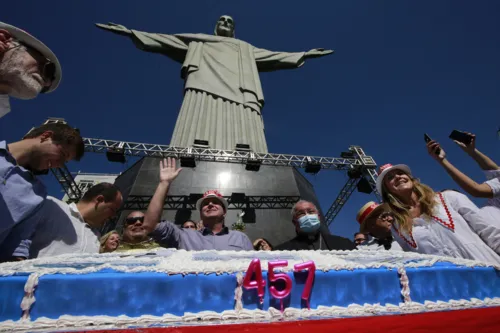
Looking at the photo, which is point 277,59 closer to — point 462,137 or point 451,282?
point 462,137

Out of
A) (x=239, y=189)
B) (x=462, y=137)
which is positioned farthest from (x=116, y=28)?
(x=462, y=137)

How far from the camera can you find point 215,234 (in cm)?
255

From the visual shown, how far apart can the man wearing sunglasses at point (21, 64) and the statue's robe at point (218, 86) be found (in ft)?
19.1

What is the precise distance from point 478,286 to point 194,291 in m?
1.18

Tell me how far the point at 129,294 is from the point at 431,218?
1.85 meters

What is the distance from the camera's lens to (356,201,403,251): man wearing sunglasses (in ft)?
9.51

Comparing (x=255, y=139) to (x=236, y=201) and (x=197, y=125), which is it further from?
(x=236, y=201)

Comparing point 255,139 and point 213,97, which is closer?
point 255,139

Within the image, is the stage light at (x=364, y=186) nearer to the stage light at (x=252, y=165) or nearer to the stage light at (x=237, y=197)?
the stage light at (x=252, y=165)

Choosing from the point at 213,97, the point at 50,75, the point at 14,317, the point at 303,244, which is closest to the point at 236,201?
the point at 303,244

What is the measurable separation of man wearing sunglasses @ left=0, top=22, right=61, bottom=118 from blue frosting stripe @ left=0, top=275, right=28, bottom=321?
0.91 metres

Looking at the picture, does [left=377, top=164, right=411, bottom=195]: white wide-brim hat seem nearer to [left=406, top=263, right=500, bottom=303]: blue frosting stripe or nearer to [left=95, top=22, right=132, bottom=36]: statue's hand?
[left=406, top=263, right=500, bottom=303]: blue frosting stripe

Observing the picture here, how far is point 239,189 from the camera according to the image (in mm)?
6129

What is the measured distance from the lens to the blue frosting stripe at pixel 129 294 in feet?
2.89
